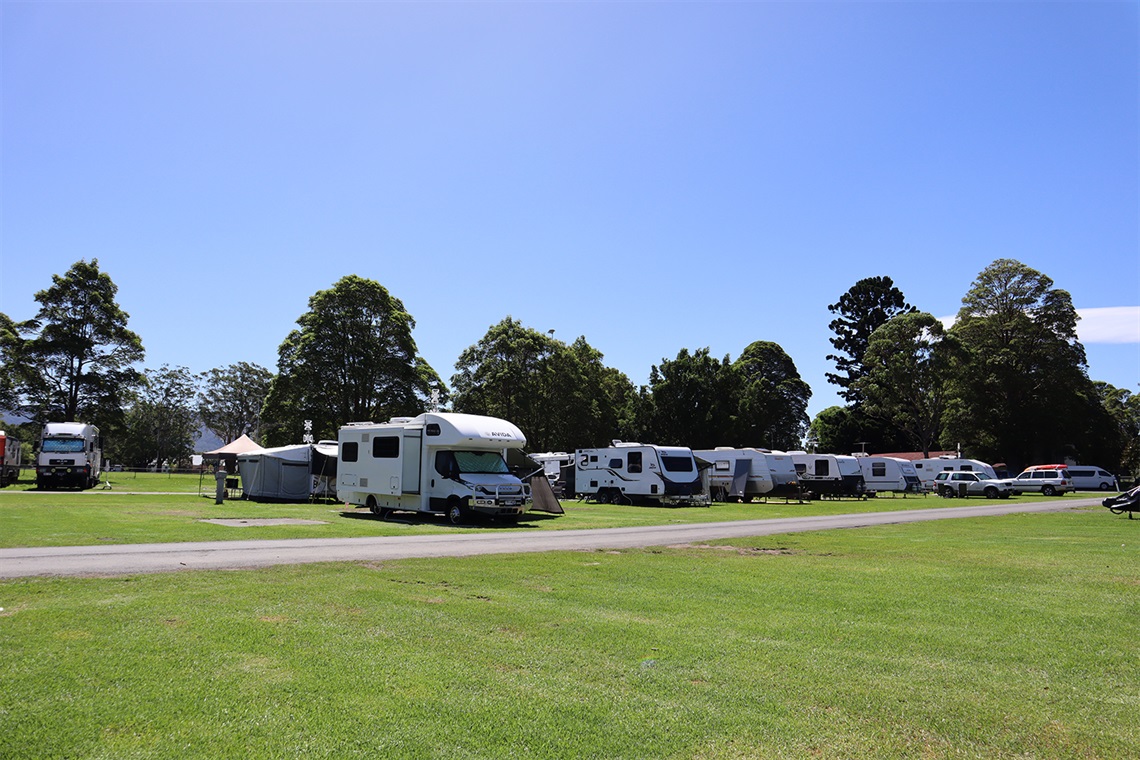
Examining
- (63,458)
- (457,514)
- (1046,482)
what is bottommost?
(457,514)

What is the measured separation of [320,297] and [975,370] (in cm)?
4838

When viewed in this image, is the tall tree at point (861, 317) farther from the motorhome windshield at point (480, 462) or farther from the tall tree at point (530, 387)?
the motorhome windshield at point (480, 462)

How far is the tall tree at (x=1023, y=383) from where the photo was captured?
5838 cm

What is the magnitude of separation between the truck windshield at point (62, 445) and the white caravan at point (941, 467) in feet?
159

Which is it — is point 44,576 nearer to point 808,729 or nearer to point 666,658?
point 666,658

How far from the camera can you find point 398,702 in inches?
195

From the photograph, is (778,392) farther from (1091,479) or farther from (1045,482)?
(1045,482)

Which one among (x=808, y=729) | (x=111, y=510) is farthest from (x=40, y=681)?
(x=111, y=510)

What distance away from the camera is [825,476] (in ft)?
136

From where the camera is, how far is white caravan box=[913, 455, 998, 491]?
166 feet

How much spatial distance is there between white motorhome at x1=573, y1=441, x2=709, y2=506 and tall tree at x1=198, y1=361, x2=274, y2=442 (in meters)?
70.5

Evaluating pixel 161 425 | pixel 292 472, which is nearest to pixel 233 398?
pixel 161 425

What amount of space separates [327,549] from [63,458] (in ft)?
99.8

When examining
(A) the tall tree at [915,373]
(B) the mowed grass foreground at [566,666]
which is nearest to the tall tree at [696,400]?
(A) the tall tree at [915,373]
